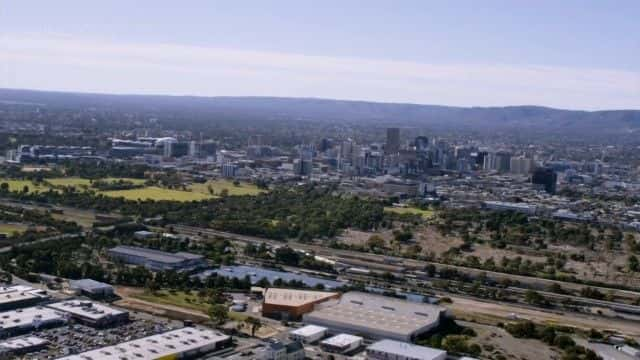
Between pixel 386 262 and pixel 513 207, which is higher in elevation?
pixel 513 207

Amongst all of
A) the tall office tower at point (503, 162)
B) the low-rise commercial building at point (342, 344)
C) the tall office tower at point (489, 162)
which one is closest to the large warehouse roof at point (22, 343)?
the low-rise commercial building at point (342, 344)

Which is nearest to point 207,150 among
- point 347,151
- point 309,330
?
point 347,151

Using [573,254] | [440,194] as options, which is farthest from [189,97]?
[573,254]

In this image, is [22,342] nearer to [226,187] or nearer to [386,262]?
[386,262]

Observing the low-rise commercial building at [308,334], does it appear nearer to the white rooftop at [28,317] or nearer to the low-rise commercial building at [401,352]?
the low-rise commercial building at [401,352]

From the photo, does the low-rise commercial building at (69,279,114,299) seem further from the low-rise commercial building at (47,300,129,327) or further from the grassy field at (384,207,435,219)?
the grassy field at (384,207,435,219)

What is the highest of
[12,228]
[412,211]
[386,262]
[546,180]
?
[546,180]
